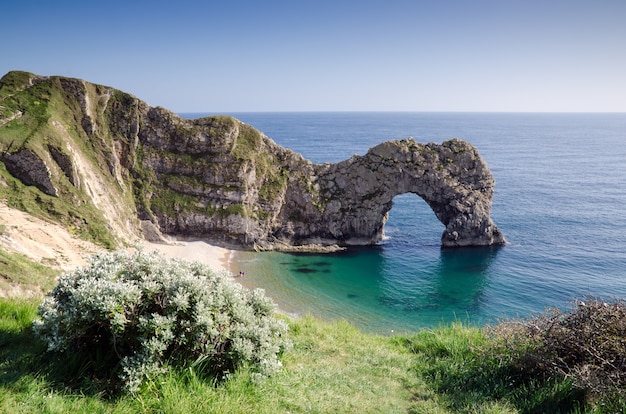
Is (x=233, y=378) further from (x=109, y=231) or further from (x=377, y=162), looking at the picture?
(x=377, y=162)

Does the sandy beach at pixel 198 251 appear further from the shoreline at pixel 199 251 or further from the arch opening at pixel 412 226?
the arch opening at pixel 412 226

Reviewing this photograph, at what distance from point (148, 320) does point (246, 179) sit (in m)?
60.0

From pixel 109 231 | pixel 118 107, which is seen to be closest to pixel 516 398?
pixel 109 231

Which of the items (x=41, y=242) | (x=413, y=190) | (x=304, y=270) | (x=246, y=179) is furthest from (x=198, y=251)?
(x=413, y=190)

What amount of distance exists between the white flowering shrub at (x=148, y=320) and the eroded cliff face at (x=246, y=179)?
55.6m

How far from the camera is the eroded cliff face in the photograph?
205 ft

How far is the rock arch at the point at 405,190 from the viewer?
6731cm

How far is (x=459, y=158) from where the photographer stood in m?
68.7

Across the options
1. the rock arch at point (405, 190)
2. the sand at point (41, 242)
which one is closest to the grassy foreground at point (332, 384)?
the sand at point (41, 242)

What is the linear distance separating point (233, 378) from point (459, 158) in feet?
224

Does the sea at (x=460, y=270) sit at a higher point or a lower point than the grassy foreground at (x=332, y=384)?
lower

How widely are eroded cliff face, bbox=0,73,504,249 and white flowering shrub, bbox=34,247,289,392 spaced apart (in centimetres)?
5558

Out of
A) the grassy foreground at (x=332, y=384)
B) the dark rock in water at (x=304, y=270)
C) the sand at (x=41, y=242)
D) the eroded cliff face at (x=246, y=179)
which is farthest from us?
the eroded cliff face at (x=246, y=179)

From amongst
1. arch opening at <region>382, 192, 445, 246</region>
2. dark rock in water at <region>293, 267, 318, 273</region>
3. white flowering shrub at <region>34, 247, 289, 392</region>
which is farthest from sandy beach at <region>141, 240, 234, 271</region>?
white flowering shrub at <region>34, 247, 289, 392</region>
